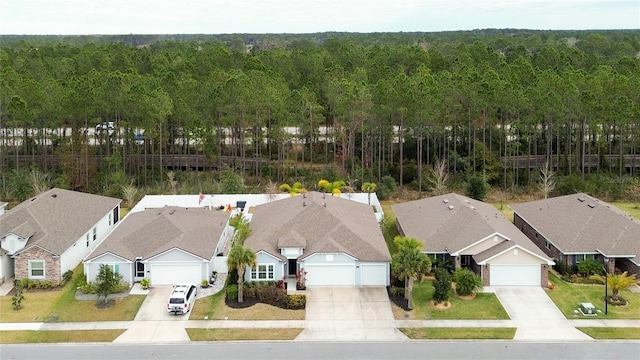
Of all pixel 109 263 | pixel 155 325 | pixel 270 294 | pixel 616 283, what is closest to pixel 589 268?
pixel 616 283

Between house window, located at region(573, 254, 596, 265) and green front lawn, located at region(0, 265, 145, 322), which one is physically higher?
house window, located at region(573, 254, 596, 265)

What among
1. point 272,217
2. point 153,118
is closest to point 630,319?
point 272,217

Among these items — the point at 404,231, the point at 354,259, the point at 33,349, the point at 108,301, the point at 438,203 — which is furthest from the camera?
the point at 438,203

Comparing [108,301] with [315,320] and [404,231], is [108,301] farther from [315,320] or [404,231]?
[404,231]

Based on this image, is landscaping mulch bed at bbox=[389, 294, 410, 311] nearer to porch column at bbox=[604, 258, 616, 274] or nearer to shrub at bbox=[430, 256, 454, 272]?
shrub at bbox=[430, 256, 454, 272]

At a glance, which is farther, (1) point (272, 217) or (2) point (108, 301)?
(1) point (272, 217)

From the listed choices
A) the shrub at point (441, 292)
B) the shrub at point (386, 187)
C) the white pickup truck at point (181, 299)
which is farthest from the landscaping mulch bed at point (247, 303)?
the shrub at point (386, 187)

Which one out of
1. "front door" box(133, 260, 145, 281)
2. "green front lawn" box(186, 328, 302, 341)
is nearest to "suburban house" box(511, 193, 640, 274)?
"green front lawn" box(186, 328, 302, 341)
